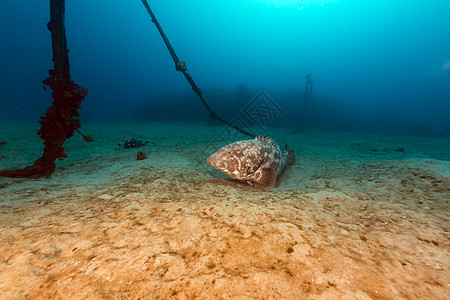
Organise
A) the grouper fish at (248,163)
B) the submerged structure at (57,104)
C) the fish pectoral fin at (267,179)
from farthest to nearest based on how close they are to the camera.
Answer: the fish pectoral fin at (267,179) < the grouper fish at (248,163) < the submerged structure at (57,104)

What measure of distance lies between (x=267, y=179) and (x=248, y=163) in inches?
25.3

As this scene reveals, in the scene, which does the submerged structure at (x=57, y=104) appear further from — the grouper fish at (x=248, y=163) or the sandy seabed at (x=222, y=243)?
the grouper fish at (x=248, y=163)

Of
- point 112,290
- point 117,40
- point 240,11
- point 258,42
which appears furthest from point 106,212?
point 117,40

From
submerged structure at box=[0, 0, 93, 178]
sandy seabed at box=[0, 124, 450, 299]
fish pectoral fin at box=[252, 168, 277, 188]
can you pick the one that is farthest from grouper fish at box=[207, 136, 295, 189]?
submerged structure at box=[0, 0, 93, 178]

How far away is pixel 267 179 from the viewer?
13.7 feet

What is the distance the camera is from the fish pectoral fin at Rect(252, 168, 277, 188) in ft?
13.4

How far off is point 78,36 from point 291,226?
151 metres

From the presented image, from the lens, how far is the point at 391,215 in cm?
227

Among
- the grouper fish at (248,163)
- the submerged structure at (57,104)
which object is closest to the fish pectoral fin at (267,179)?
the grouper fish at (248,163)

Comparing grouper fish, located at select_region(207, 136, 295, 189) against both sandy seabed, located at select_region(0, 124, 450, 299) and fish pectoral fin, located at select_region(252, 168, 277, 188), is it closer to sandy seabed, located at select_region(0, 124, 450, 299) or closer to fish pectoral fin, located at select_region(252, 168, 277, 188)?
fish pectoral fin, located at select_region(252, 168, 277, 188)

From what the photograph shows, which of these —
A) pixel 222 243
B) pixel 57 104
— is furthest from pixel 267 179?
pixel 57 104

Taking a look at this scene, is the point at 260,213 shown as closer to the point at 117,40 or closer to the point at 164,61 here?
the point at 164,61

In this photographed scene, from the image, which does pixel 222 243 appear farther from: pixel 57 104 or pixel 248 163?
pixel 57 104

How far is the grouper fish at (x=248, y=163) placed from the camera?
3.99 meters
